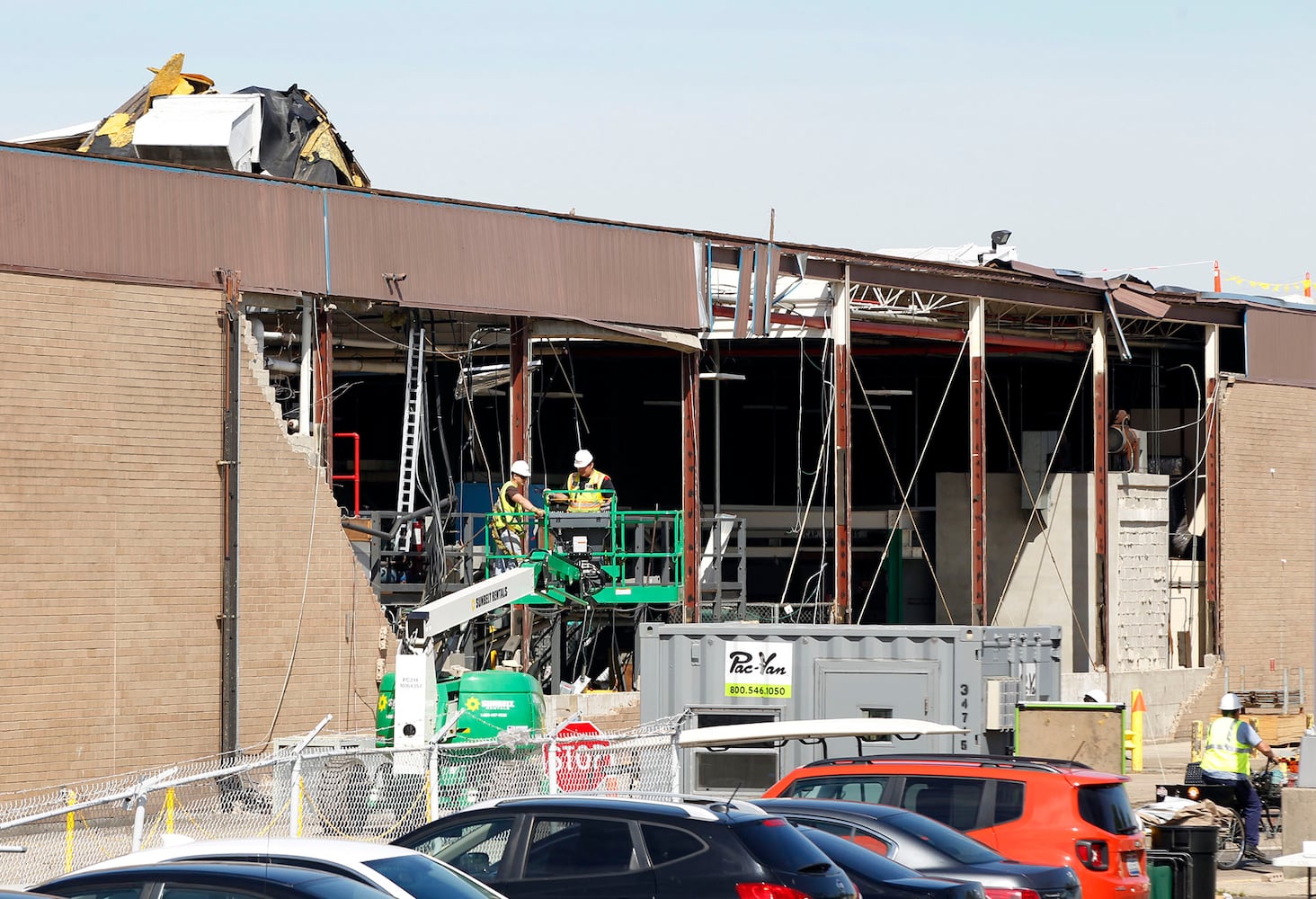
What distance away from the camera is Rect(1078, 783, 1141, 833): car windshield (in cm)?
1232

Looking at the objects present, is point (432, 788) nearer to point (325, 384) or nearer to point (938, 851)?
point (938, 851)

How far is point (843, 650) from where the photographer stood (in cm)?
1944

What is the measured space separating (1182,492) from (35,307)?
2760 cm

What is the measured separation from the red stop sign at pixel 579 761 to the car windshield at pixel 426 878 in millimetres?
7477

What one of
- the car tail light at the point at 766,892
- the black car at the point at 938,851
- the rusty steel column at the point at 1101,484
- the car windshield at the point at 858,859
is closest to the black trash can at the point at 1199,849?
the black car at the point at 938,851

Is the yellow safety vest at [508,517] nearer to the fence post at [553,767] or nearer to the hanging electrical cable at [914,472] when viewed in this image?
the hanging electrical cable at [914,472]

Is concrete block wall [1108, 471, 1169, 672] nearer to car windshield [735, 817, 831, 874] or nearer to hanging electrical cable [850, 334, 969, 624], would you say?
hanging electrical cable [850, 334, 969, 624]

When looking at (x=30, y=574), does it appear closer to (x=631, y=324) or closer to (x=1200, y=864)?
(x=631, y=324)

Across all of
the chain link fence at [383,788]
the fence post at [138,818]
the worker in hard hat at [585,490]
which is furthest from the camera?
the worker in hard hat at [585,490]

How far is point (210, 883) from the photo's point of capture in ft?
24.7

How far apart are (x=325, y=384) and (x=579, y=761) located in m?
9.77

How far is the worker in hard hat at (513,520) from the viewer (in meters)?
25.8

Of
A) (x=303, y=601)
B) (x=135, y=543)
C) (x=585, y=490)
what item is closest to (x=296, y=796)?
(x=135, y=543)

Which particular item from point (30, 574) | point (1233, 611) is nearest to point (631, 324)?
point (30, 574)
